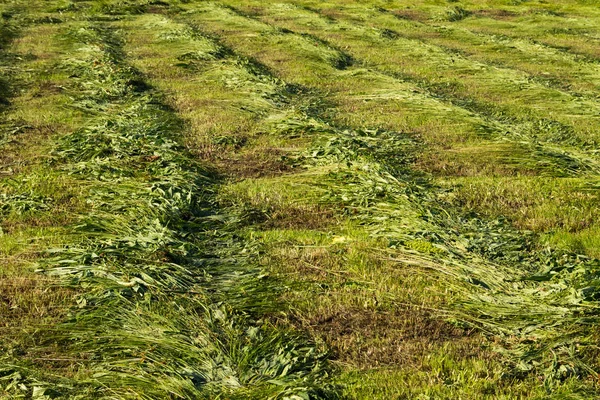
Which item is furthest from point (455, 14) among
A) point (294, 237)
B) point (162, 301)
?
point (162, 301)

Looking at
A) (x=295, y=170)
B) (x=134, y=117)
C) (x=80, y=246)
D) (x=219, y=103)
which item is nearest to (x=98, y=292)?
(x=80, y=246)

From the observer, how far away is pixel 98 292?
6832 mm

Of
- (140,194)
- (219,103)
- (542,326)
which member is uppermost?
(542,326)

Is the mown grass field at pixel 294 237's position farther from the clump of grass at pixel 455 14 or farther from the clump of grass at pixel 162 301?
the clump of grass at pixel 455 14

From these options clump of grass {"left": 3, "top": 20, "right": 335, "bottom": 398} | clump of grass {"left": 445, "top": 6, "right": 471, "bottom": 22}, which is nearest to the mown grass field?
clump of grass {"left": 3, "top": 20, "right": 335, "bottom": 398}

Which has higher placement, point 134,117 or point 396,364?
point 396,364

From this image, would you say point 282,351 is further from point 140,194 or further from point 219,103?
point 219,103

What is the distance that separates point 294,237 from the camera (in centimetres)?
863

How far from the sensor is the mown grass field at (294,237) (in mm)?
5801

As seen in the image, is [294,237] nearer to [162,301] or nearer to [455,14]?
[162,301]

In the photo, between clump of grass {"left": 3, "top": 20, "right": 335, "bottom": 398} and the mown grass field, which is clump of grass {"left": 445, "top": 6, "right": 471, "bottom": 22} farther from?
clump of grass {"left": 3, "top": 20, "right": 335, "bottom": 398}

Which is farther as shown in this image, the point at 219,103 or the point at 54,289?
the point at 219,103

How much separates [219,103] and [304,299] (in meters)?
9.83

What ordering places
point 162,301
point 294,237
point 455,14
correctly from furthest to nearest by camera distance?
point 455,14, point 294,237, point 162,301
